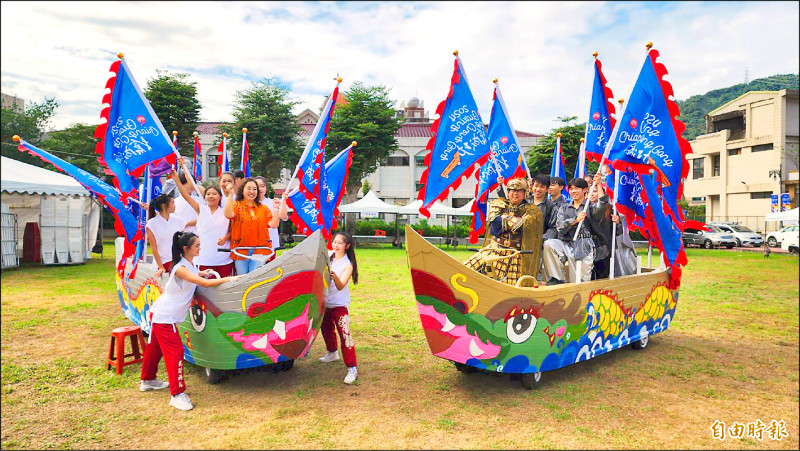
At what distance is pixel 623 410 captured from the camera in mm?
4402

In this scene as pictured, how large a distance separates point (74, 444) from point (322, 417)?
71.5 inches

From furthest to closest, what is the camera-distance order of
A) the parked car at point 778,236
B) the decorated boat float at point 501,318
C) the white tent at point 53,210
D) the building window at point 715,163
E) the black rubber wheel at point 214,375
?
1. the building window at point 715,163
2. the parked car at point 778,236
3. the white tent at point 53,210
4. the black rubber wheel at point 214,375
5. the decorated boat float at point 501,318

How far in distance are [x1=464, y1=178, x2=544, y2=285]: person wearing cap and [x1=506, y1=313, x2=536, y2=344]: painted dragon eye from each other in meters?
0.68

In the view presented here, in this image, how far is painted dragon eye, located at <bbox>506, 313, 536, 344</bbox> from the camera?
438 cm

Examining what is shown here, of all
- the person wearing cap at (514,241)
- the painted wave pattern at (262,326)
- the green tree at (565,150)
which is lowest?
the painted wave pattern at (262,326)

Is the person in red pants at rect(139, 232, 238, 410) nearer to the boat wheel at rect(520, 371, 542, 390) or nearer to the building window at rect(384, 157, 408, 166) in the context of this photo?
the boat wheel at rect(520, 371, 542, 390)

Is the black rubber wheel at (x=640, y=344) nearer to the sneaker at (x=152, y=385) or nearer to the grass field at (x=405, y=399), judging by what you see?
the grass field at (x=405, y=399)

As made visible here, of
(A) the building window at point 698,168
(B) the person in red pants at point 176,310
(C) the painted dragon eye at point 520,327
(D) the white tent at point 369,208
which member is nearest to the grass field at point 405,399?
(B) the person in red pants at point 176,310

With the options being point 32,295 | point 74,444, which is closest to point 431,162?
point 74,444

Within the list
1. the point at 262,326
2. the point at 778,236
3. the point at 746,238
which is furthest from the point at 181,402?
the point at 746,238

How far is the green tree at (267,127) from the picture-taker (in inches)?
1054

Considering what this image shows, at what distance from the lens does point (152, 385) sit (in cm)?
480

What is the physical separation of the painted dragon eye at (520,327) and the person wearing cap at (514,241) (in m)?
0.68

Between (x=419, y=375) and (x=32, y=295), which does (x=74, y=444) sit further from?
(x=32, y=295)
